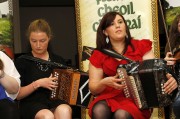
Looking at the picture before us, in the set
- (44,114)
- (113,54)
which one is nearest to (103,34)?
(113,54)

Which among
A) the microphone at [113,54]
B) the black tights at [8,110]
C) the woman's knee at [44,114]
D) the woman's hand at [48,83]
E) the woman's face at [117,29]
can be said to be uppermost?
the woman's face at [117,29]

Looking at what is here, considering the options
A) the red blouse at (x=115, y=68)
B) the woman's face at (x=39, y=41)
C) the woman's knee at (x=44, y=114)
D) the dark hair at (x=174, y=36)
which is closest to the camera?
the red blouse at (x=115, y=68)

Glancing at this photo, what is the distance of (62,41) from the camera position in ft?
22.7

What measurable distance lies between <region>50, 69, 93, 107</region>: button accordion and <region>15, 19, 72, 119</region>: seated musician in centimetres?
5

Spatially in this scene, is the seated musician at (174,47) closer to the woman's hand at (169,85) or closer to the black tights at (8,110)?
the woman's hand at (169,85)

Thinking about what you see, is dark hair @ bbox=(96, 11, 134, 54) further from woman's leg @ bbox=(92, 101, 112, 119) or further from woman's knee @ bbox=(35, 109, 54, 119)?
woman's knee @ bbox=(35, 109, 54, 119)

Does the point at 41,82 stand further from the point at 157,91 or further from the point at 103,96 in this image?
the point at 157,91

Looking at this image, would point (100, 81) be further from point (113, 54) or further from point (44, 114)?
point (44, 114)

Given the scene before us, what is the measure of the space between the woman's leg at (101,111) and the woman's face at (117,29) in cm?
50

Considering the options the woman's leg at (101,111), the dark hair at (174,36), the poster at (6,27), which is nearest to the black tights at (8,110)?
the woman's leg at (101,111)

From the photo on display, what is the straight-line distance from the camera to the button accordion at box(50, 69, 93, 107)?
3.16 metres

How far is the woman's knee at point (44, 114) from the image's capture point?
9.76ft

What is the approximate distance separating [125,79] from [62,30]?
433 cm

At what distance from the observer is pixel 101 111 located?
111 inches
